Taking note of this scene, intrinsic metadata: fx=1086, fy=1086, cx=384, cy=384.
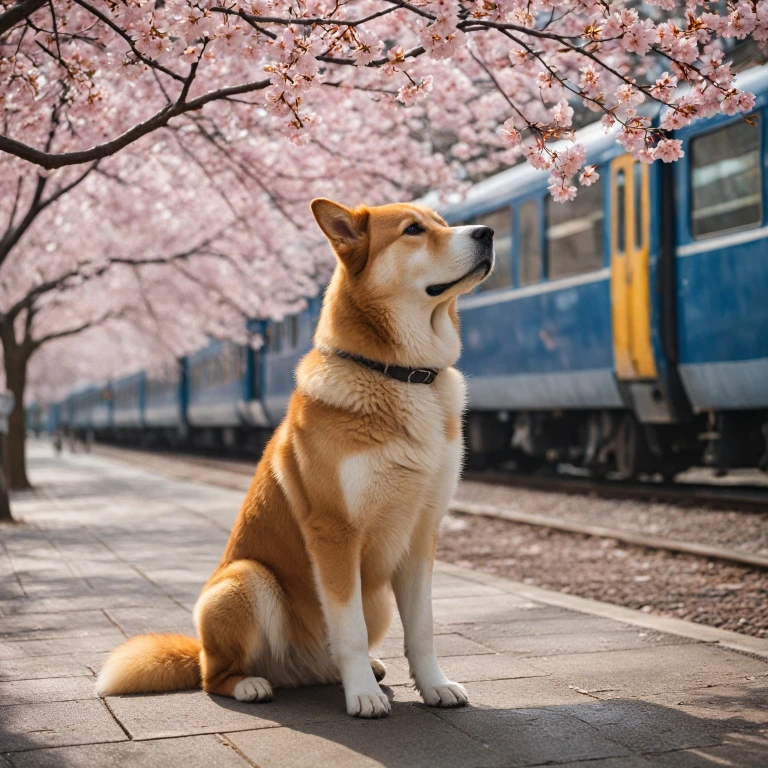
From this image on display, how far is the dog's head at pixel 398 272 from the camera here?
3619 millimetres

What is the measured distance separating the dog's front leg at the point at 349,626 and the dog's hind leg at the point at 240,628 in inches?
9.0

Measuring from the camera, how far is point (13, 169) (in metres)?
9.05

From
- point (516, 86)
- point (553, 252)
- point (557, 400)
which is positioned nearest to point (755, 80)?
point (516, 86)

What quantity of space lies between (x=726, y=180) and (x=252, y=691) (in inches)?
298

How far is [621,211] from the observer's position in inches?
440

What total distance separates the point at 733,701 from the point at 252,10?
334 cm

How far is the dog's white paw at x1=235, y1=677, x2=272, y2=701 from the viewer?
3643 mm

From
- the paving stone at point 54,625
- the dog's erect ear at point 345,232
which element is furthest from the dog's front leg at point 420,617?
the paving stone at point 54,625

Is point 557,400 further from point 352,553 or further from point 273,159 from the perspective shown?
point 352,553

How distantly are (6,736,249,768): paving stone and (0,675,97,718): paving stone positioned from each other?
65cm

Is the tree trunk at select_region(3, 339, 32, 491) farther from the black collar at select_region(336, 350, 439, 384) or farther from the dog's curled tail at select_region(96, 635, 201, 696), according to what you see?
the black collar at select_region(336, 350, 439, 384)

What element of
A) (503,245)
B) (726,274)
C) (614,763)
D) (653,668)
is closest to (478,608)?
(653,668)

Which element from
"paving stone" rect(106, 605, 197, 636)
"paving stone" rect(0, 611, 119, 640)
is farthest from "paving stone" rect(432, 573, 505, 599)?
"paving stone" rect(0, 611, 119, 640)

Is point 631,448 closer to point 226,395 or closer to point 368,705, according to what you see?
point 368,705
